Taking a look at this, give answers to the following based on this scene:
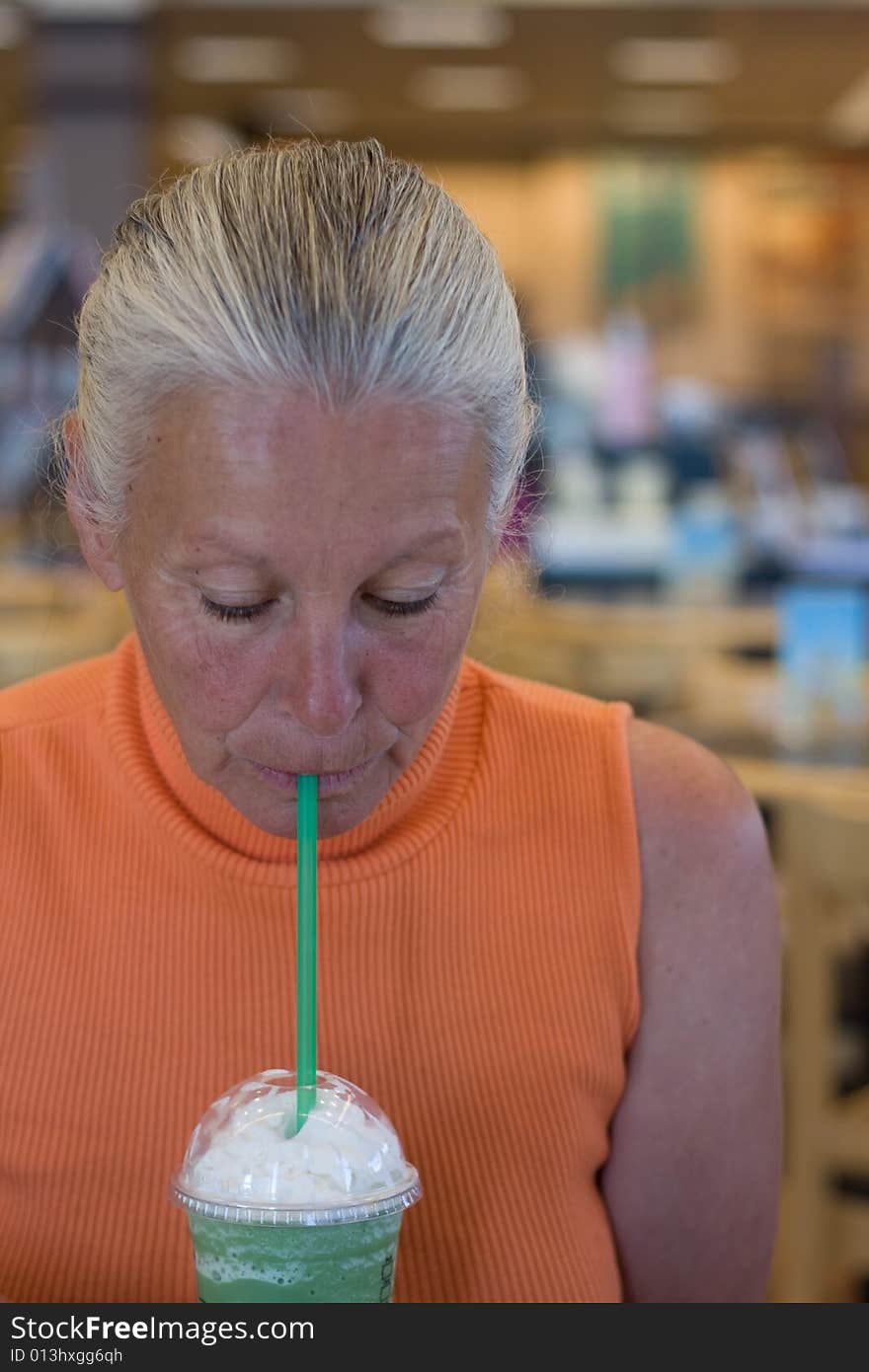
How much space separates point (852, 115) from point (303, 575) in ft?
36.2

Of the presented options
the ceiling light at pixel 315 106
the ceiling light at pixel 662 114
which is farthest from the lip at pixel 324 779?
the ceiling light at pixel 662 114

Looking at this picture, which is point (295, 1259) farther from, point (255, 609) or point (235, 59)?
point (235, 59)

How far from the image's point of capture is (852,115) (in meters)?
10.9

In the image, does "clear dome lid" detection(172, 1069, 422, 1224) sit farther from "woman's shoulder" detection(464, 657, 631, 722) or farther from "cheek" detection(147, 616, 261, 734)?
"woman's shoulder" detection(464, 657, 631, 722)

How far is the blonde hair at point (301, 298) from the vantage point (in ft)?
2.71

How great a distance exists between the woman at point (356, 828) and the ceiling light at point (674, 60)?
8.84 m

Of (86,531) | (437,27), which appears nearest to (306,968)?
(86,531)

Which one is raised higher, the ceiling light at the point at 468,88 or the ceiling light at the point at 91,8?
the ceiling light at the point at 91,8

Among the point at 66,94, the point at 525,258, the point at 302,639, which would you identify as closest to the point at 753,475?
the point at 66,94

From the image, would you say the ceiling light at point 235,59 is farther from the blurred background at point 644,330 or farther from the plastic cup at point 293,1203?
the plastic cup at point 293,1203

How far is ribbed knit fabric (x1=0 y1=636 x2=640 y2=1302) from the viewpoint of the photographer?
1019 mm

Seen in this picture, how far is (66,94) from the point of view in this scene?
9023 mm

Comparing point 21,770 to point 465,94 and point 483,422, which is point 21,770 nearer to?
point 483,422
